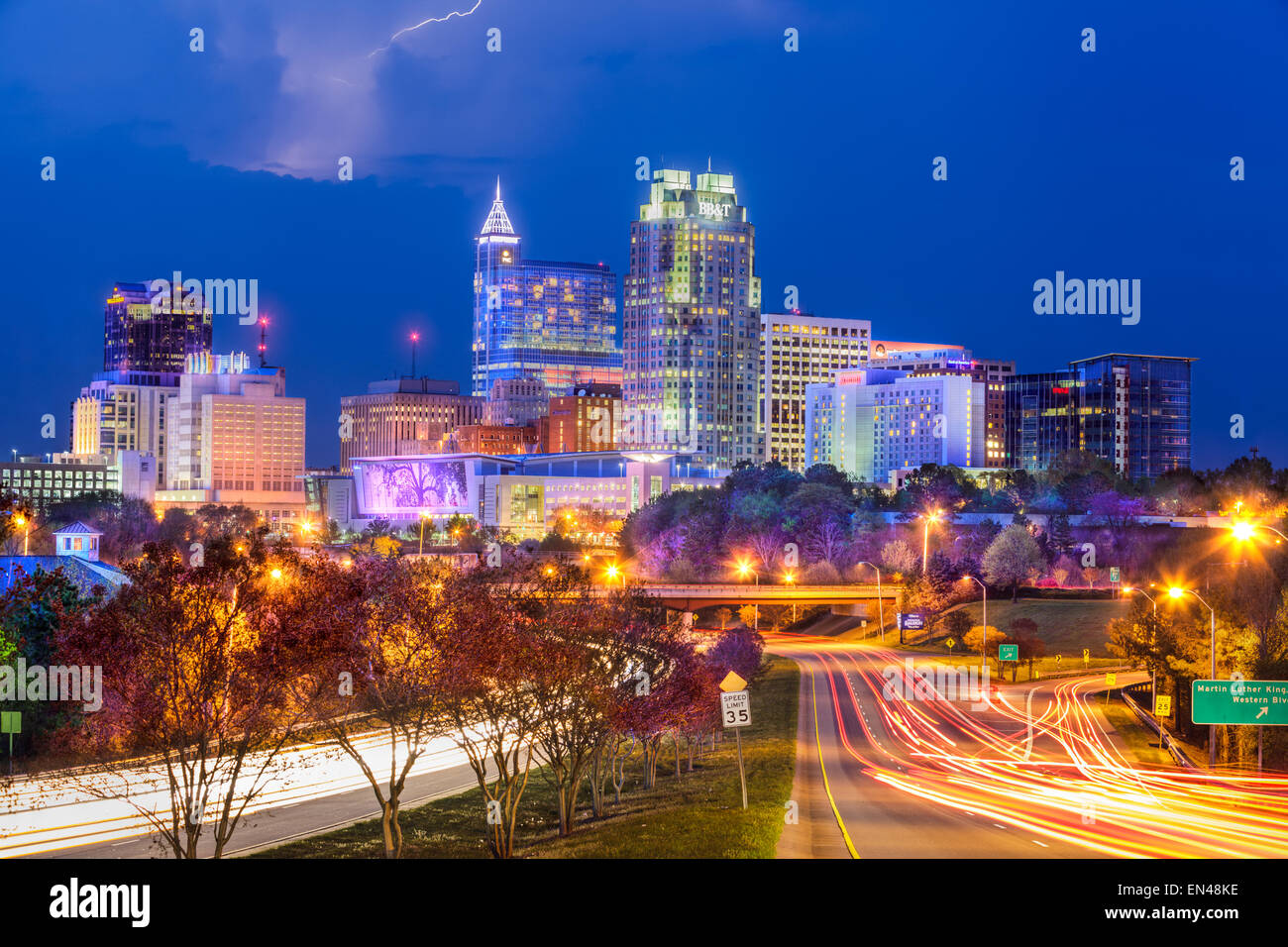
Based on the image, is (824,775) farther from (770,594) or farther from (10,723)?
(770,594)

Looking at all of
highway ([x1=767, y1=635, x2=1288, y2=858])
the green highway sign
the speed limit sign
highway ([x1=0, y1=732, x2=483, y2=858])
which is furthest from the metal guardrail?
the speed limit sign

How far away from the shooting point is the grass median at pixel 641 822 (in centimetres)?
3431

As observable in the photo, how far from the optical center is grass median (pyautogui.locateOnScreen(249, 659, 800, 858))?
3431 centimetres

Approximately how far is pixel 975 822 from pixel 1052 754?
2065cm

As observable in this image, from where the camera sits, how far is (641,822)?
137 feet

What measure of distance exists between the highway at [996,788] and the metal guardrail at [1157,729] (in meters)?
2.12

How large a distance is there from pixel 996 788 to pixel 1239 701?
30.1 feet

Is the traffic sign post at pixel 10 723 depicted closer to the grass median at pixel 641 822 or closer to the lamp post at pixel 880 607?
the grass median at pixel 641 822

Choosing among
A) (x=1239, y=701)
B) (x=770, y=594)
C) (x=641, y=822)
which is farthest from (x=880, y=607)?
(x=641, y=822)

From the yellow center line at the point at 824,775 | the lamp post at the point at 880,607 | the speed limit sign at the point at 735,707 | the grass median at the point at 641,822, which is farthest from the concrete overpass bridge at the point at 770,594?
the speed limit sign at the point at 735,707

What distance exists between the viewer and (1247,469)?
156 meters
